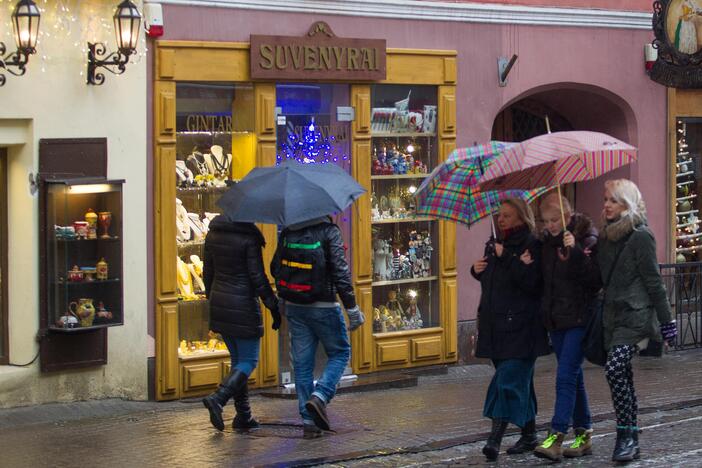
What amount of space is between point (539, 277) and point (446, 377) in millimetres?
4765

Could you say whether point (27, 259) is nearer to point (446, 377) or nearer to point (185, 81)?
point (185, 81)

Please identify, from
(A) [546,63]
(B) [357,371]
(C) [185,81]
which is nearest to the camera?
(C) [185,81]

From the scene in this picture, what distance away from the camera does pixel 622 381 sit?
29.5ft

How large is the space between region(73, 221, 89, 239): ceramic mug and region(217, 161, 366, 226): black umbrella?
5.69ft

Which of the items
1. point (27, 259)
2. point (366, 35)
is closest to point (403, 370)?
point (366, 35)

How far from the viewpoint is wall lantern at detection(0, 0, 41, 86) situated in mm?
10680

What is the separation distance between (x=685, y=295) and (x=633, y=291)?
22.4 ft

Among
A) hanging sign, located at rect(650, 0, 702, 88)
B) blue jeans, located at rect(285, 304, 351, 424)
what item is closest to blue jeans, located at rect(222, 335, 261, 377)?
blue jeans, located at rect(285, 304, 351, 424)

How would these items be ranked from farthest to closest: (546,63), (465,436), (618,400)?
1. (546,63)
2. (465,436)
3. (618,400)

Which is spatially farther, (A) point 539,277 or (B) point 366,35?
(B) point 366,35

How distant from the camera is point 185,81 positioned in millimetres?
12062

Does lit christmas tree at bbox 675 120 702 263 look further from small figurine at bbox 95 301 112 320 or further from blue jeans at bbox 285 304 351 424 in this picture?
small figurine at bbox 95 301 112 320

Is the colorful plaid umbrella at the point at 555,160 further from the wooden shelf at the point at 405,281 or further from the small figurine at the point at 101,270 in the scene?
the wooden shelf at the point at 405,281

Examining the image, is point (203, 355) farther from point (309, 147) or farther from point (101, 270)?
point (309, 147)
